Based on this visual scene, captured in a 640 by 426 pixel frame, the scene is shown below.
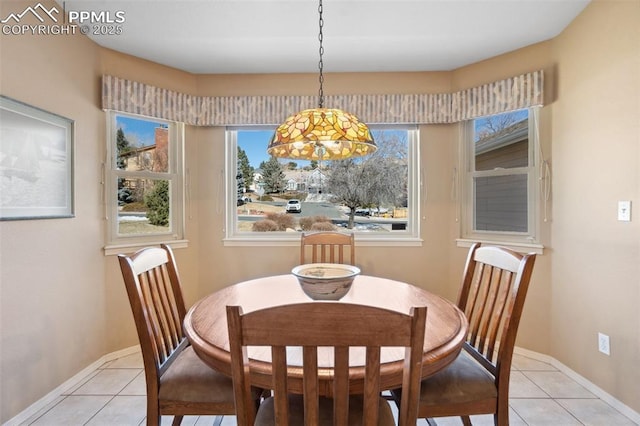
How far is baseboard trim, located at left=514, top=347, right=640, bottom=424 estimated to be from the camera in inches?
70.0

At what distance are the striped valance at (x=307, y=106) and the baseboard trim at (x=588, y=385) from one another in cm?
193

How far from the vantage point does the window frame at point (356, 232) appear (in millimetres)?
2855

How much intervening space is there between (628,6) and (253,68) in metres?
2.53

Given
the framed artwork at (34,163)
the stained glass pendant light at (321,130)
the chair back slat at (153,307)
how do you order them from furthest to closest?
the framed artwork at (34,163), the stained glass pendant light at (321,130), the chair back slat at (153,307)

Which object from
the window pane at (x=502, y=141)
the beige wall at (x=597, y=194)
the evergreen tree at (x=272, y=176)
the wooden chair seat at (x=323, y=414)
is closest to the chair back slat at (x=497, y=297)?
the wooden chair seat at (x=323, y=414)

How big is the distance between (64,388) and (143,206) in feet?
4.48

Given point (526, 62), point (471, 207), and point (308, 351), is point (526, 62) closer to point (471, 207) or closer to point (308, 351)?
point (471, 207)

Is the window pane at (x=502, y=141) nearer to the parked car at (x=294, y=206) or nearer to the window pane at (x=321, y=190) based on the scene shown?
the window pane at (x=321, y=190)

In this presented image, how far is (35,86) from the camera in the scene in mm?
1864

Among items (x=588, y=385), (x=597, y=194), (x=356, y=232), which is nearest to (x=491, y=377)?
(x=588, y=385)

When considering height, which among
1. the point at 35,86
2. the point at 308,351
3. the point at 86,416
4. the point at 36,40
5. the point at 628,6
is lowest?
the point at 86,416

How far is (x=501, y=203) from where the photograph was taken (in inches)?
104

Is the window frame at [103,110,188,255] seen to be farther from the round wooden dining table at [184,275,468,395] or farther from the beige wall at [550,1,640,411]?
the beige wall at [550,1,640,411]

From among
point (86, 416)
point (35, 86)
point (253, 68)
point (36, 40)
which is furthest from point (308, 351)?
point (253, 68)
